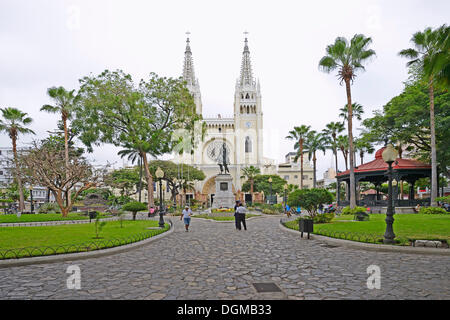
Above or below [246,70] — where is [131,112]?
below

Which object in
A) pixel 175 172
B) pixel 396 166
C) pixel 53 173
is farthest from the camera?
pixel 175 172

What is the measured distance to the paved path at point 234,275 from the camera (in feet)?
16.2

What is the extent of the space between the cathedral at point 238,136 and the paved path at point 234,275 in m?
63.0

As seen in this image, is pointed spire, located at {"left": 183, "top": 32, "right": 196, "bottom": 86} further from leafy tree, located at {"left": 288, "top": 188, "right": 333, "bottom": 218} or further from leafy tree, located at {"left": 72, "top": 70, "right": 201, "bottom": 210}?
leafy tree, located at {"left": 288, "top": 188, "right": 333, "bottom": 218}

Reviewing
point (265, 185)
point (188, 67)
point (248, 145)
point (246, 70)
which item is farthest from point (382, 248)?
point (188, 67)

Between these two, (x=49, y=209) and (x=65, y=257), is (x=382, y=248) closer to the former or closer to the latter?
(x=65, y=257)

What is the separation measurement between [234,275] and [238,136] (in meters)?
69.2

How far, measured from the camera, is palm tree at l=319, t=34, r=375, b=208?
72.7 feet

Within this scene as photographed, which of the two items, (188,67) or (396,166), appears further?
(188,67)

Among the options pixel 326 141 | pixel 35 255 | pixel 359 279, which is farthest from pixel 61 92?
pixel 326 141

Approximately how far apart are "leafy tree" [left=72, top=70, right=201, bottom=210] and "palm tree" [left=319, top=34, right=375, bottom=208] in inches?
547

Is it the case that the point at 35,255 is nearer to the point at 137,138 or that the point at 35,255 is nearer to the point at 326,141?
the point at 137,138

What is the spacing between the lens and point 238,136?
74688 mm

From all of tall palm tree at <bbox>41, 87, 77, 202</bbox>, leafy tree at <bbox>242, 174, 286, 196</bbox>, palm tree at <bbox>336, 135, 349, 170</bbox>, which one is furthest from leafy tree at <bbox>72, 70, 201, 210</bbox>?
leafy tree at <bbox>242, 174, 286, 196</bbox>
